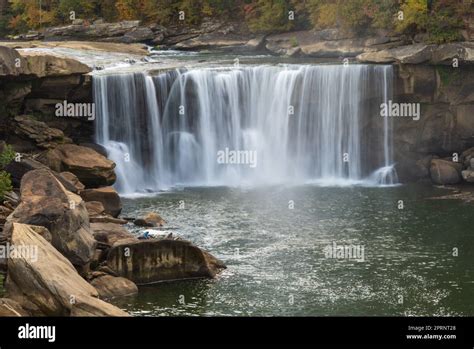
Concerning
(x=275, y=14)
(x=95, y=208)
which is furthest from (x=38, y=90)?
(x=275, y=14)

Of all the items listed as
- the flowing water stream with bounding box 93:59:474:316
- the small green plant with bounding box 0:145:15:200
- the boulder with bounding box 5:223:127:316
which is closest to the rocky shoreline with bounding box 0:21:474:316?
the boulder with bounding box 5:223:127:316

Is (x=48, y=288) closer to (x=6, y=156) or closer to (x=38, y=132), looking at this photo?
(x=6, y=156)

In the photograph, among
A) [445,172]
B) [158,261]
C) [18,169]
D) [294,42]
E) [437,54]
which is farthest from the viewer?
[294,42]

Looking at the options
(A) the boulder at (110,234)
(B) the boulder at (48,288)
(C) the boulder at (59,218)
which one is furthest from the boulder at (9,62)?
(B) the boulder at (48,288)

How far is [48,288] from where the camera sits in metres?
23.2

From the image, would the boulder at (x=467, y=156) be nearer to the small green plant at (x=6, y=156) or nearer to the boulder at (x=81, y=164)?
the boulder at (x=81, y=164)

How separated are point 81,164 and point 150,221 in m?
4.20

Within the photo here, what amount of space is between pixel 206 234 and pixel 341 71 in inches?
540

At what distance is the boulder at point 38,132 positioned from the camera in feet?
124

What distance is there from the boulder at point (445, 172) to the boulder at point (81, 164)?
1361 centimetres

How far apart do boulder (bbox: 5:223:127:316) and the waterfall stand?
59.4 ft
